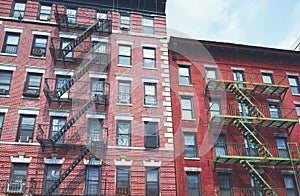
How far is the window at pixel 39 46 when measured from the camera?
1984cm

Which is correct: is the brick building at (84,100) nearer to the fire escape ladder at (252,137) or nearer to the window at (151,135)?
the window at (151,135)

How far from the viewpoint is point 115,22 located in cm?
2248

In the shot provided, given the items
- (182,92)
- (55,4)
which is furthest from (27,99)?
(182,92)

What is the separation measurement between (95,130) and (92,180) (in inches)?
115

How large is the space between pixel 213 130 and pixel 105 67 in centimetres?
823

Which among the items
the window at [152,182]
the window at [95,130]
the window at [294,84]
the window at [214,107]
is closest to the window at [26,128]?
the window at [95,130]

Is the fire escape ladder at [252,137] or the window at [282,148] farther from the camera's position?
the window at [282,148]

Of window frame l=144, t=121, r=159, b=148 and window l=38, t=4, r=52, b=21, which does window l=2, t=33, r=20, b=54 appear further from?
window frame l=144, t=121, r=159, b=148

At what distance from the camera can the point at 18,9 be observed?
21.6 metres

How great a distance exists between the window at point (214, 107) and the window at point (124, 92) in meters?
5.65

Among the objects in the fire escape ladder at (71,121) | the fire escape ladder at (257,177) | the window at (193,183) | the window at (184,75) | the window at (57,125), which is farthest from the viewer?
the window at (184,75)

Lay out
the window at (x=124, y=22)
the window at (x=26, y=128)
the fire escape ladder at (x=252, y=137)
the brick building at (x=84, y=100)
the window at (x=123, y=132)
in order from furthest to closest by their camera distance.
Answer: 1. the window at (x=124, y=22)
2. the fire escape ladder at (x=252, y=137)
3. the window at (x=123, y=132)
4. the window at (x=26, y=128)
5. the brick building at (x=84, y=100)

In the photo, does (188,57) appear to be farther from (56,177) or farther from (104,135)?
(56,177)

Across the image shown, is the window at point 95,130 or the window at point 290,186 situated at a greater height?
the window at point 95,130
